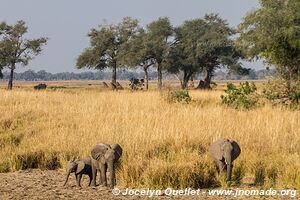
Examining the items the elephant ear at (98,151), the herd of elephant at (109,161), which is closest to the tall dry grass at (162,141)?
the herd of elephant at (109,161)

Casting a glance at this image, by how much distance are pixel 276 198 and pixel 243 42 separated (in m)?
16.3

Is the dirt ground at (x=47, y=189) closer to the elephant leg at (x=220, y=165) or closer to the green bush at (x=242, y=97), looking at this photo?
the elephant leg at (x=220, y=165)

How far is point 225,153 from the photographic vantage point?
6.12 metres

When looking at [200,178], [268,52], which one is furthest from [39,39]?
[200,178]

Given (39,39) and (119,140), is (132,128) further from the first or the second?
(39,39)

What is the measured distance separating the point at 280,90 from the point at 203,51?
33.7m

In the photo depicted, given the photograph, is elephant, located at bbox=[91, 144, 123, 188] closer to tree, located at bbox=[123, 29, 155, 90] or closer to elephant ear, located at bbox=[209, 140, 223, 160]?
elephant ear, located at bbox=[209, 140, 223, 160]

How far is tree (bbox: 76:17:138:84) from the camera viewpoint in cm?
5572

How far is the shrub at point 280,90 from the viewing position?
15814 mm

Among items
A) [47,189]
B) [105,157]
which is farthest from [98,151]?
[47,189]

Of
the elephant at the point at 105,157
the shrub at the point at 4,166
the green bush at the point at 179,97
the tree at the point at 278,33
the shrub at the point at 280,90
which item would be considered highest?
the tree at the point at 278,33

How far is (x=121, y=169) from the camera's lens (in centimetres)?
690

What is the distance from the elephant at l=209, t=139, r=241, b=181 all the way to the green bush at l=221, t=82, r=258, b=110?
9221 mm

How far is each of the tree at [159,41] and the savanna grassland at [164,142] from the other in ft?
116
